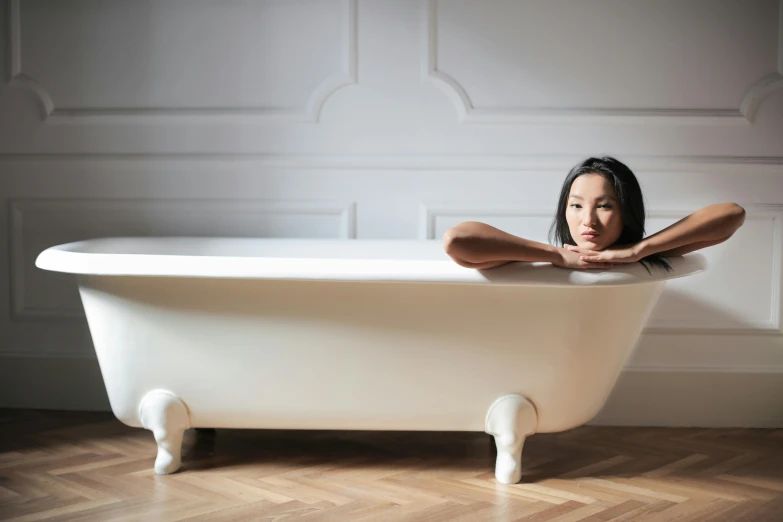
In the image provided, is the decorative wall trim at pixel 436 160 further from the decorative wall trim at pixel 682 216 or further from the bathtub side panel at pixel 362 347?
the bathtub side panel at pixel 362 347

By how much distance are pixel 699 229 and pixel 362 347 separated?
726 mm

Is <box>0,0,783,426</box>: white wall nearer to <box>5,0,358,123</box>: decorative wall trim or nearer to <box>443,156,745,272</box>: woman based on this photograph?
<box>5,0,358,123</box>: decorative wall trim

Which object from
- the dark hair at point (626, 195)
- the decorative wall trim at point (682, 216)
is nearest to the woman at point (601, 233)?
the dark hair at point (626, 195)

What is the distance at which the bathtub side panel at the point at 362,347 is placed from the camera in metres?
1.58

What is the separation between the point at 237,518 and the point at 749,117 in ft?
6.01

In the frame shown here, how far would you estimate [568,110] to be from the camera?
2.29m

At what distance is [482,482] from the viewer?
170cm

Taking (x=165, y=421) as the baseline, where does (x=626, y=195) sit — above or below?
above

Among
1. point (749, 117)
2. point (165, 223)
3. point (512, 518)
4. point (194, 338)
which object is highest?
point (749, 117)

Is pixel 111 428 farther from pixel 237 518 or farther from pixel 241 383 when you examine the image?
pixel 237 518

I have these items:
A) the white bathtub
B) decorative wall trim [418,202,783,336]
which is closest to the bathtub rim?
the white bathtub

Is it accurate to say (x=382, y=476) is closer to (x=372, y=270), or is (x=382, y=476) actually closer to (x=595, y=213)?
(x=372, y=270)

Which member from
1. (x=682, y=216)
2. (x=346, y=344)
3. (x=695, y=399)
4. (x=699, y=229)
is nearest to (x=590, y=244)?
(x=699, y=229)

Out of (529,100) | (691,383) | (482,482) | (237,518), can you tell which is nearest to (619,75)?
(529,100)
